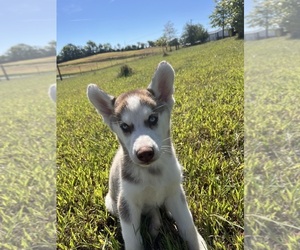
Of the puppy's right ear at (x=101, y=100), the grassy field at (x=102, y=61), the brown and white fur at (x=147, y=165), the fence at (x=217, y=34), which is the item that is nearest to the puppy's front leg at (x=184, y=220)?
the brown and white fur at (x=147, y=165)

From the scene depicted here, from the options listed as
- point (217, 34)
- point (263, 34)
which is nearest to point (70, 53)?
point (217, 34)

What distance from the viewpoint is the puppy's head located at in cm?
103

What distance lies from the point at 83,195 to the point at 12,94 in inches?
22.9

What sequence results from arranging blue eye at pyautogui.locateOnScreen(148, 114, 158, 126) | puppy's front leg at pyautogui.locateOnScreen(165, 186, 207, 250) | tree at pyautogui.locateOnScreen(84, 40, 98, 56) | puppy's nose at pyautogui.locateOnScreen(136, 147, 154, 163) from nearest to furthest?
puppy's nose at pyautogui.locateOnScreen(136, 147, 154, 163) → blue eye at pyautogui.locateOnScreen(148, 114, 158, 126) → puppy's front leg at pyautogui.locateOnScreen(165, 186, 207, 250) → tree at pyautogui.locateOnScreen(84, 40, 98, 56)

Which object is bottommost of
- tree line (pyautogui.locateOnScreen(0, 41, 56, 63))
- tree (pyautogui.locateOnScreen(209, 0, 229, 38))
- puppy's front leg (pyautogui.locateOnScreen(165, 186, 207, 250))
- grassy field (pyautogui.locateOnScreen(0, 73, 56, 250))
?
puppy's front leg (pyautogui.locateOnScreen(165, 186, 207, 250))

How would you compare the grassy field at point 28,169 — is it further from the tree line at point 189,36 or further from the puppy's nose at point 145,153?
the tree line at point 189,36

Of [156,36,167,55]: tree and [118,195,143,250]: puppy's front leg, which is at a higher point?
[156,36,167,55]: tree

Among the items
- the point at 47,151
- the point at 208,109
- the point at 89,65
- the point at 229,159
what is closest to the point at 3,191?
the point at 47,151

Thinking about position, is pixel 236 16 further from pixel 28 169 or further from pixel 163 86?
pixel 28 169

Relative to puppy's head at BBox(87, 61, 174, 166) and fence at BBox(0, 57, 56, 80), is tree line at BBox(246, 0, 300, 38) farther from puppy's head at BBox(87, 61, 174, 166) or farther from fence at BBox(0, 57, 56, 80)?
fence at BBox(0, 57, 56, 80)

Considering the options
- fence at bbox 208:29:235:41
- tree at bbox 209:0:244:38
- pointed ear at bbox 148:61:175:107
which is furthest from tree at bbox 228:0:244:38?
pointed ear at bbox 148:61:175:107

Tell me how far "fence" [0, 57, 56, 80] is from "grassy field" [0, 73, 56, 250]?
5 centimetres

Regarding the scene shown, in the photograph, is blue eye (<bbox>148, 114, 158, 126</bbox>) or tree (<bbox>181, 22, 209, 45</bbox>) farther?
tree (<bbox>181, 22, 209, 45</bbox>)

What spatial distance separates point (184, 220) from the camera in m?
1.25
